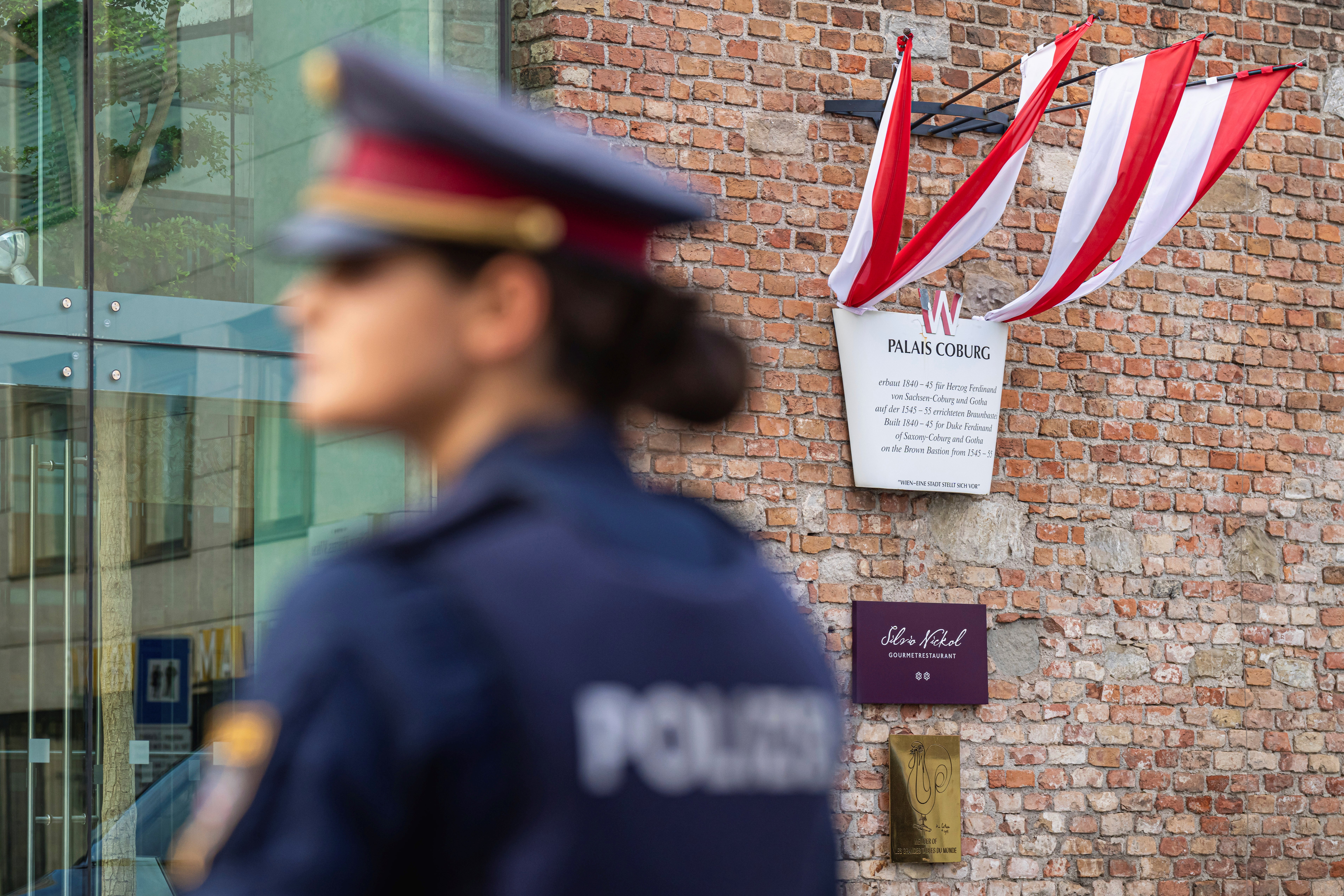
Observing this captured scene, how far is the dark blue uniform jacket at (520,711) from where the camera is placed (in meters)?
0.84

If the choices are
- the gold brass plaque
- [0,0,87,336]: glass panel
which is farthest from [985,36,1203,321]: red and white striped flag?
[0,0,87,336]: glass panel

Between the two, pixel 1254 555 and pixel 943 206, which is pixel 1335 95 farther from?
pixel 943 206

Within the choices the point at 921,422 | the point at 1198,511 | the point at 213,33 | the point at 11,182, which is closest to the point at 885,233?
the point at 921,422

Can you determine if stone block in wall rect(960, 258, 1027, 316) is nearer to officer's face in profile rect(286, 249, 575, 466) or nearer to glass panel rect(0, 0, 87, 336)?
glass panel rect(0, 0, 87, 336)

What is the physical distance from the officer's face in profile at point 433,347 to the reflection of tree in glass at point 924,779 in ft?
17.9

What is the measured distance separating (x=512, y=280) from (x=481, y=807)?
32cm

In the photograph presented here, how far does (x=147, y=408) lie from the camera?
5816mm

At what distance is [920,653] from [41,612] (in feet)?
10.9

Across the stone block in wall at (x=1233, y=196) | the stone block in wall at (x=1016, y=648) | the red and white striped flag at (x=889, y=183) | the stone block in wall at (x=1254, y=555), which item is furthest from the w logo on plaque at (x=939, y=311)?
the stone block in wall at (x=1254, y=555)

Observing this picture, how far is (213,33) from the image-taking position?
604 centimetres

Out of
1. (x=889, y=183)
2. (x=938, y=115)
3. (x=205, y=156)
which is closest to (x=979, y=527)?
(x=889, y=183)

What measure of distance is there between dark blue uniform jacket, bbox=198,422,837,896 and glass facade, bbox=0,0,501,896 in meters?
4.65

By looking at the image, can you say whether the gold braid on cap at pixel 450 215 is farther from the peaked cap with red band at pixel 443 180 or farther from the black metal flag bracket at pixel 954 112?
the black metal flag bracket at pixel 954 112

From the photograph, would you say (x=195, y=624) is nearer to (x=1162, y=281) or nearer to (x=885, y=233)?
(x=885, y=233)
